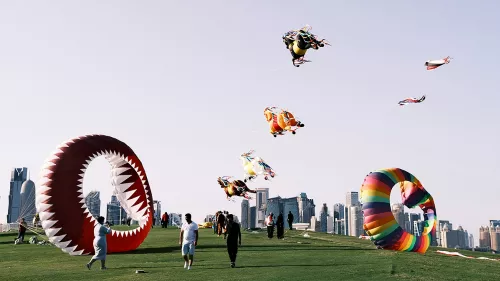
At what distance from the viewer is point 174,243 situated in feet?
89.3

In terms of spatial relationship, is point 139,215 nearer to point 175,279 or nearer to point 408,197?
point 175,279

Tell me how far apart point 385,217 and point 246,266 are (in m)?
10.3

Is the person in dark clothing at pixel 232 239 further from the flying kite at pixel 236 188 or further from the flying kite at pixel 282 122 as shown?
the flying kite at pixel 236 188

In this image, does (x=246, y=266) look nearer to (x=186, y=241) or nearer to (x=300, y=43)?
(x=186, y=241)

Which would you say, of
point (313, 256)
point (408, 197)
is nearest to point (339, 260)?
point (313, 256)

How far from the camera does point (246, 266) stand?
17.6 meters

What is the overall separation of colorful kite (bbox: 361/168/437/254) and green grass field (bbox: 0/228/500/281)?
9.39 ft

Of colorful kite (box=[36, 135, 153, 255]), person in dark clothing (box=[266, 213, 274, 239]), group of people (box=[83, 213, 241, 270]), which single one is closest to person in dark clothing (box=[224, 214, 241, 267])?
group of people (box=[83, 213, 241, 270])

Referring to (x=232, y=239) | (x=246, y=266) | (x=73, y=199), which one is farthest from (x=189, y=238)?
(x=73, y=199)

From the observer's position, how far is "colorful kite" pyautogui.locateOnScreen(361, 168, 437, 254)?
25250 mm

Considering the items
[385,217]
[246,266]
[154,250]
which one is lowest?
[246,266]

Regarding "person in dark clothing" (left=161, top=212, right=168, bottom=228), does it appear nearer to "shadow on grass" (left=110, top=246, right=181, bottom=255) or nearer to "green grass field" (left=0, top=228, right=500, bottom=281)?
"green grass field" (left=0, top=228, right=500, bottom=281)

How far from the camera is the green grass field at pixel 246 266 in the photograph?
15.5 metres

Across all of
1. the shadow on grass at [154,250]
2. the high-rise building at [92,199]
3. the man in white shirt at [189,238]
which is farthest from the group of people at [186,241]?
the shadow on grass at [154,250]
